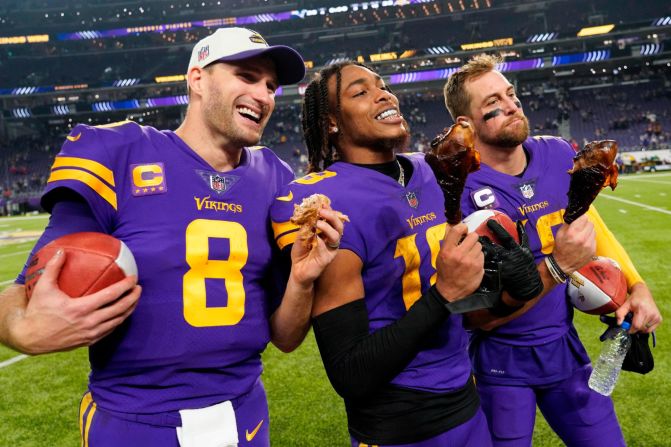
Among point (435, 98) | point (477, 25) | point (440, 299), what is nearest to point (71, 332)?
point (440, 299)

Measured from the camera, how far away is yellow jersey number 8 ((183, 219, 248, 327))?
1.79 m

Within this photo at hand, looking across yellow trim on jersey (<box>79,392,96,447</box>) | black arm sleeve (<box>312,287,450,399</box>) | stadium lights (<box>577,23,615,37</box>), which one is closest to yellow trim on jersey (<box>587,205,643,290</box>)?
black arm sleeve (<box>312,287,450,399</box>)

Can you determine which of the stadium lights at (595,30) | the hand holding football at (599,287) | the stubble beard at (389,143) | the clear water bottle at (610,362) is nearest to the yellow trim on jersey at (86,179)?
the stubble beard at (389,143)

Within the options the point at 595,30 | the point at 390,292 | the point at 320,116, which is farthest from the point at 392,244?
the point at 595,30

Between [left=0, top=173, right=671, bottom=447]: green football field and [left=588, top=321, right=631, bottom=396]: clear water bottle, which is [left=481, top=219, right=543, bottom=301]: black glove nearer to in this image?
[left=588, top=321, right=631, bottom=396]: clear water bottle

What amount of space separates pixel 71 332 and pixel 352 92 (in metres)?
1.39

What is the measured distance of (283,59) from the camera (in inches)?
88.3

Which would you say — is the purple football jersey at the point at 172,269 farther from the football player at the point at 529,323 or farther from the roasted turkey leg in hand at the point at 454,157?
the football player at the point at 529,323

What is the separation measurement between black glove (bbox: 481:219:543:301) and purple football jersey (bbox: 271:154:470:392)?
1.05ft

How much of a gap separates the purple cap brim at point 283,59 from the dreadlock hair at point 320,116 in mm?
104

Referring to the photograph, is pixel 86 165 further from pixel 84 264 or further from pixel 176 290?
pixel 176 290

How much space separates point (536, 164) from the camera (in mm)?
2516

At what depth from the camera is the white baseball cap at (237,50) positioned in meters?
2.08

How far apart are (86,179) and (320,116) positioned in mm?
1012
